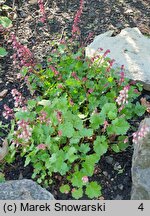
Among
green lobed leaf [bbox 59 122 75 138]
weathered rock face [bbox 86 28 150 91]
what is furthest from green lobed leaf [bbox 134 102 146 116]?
green lobed leaf [bbox 59 122 75 138]

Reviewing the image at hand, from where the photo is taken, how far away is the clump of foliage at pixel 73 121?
10.0 ft

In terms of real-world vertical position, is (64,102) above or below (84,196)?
above

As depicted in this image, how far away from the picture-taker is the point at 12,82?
3.98 meters

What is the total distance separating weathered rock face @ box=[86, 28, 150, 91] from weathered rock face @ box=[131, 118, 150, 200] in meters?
0.82

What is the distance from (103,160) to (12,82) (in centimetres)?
123

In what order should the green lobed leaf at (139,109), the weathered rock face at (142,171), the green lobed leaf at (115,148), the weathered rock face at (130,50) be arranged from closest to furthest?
the weathered rock face at (142,171), the green lobed leaf at (115,148), the green lobed leaf at (139,109), the weathered rock face at (130,50)

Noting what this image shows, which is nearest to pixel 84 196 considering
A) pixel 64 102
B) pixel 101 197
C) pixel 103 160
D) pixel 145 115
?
pixel 101 197

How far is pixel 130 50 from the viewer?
4.08 m

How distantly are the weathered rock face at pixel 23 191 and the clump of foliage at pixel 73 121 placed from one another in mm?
164

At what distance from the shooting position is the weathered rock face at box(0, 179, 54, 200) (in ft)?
9.45

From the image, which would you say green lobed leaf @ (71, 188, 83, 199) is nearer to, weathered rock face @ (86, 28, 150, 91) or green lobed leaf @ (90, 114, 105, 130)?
green lobed leaf @ (90, 114, 105, 130)

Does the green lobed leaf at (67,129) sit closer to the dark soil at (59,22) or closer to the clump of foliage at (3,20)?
the dark soil at (59,22)

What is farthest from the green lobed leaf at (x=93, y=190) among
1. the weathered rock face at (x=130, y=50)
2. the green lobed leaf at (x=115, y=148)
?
the weathered rock face at (x=130, y=50)

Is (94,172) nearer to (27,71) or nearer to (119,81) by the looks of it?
(119,81)
